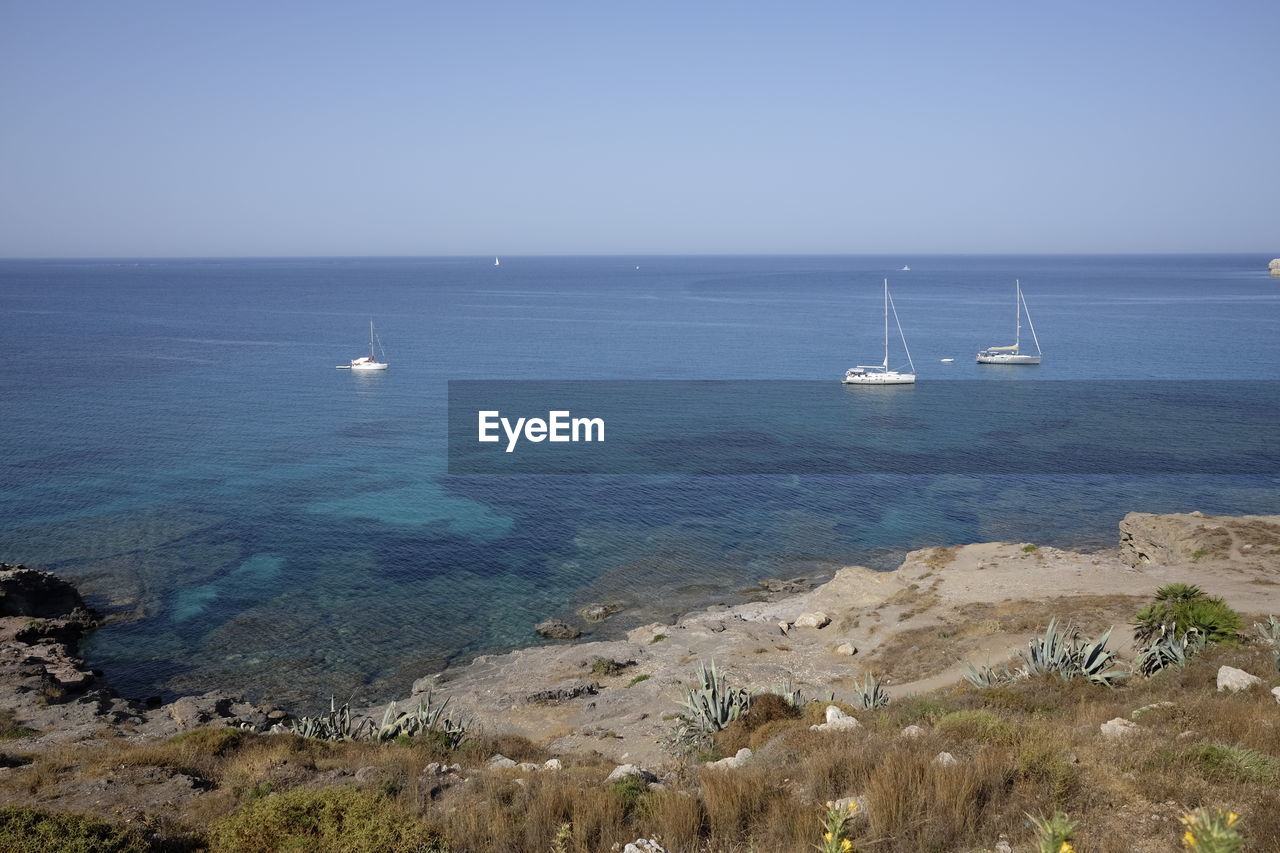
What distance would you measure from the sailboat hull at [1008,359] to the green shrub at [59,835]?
85005mm

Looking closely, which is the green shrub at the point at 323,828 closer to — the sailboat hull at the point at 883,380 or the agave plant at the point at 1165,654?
the agave plant at the point at 1165,654

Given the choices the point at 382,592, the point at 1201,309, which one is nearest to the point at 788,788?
the point at 382,592

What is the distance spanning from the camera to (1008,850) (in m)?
8.02

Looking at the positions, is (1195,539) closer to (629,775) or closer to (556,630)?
(556,630)

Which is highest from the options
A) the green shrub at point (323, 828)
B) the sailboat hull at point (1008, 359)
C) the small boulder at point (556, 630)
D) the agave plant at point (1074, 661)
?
the sailboat hull at point (1008, 359)

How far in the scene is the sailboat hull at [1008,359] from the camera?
82188mm

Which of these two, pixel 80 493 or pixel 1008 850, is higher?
pixel 1008 850

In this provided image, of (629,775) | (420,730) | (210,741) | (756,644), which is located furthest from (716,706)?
(756,644)

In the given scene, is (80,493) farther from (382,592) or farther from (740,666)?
(740,666)

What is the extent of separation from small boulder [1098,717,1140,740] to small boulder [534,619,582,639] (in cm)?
1995

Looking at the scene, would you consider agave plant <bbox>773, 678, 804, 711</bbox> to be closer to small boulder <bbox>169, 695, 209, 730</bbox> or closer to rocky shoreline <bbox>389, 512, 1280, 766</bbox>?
rocky shoreline <bbox>389, 512, 1280, 766</bbox>

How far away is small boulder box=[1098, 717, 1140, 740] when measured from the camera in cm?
1089

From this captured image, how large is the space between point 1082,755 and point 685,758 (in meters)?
5.97

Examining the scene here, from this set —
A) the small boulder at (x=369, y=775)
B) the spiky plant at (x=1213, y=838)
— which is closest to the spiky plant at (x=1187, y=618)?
the spiky plant at (x=1213, y=838)
